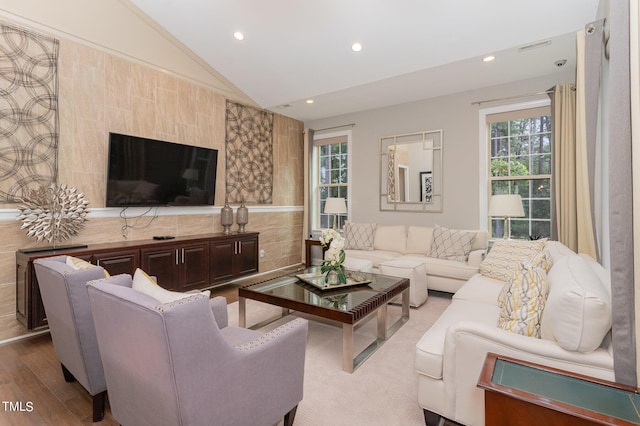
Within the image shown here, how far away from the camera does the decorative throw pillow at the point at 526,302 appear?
1619 millimetres

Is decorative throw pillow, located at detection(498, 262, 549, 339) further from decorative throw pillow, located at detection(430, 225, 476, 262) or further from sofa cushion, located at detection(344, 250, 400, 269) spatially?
sofa cushion, located at detection(344, 250, 400, 269)

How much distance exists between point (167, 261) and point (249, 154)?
2.36 m

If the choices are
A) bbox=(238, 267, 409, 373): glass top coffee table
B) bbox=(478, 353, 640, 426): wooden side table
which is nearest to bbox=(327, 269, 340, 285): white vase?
bbox=(238, 267, 409, 373): glass top coffee table

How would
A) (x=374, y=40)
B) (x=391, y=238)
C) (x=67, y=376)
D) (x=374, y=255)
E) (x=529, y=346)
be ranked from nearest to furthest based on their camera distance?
(x=529, y=346) < (x=67, y=376) < (x=374, y=40) < (x=374, y=255) < (x=391, y=238)

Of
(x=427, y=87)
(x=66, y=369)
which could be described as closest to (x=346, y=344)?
(x=66, y=369)

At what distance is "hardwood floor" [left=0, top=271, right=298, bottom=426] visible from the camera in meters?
1.82

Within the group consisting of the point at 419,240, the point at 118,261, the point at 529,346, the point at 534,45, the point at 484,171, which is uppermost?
the point at 534,45

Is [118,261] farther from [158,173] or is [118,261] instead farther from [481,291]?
[481,291]

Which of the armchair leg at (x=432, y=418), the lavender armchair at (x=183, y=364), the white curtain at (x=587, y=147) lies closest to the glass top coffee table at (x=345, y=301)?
the armchair leg at (x=432, y=418)

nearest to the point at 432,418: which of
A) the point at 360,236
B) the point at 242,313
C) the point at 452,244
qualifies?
the point at 242,313

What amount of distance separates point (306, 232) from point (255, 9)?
386cm

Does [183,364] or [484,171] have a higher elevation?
[484,171]

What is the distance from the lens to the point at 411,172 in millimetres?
5262

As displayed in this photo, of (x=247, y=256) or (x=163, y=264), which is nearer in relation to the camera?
(x=163, y=264)
